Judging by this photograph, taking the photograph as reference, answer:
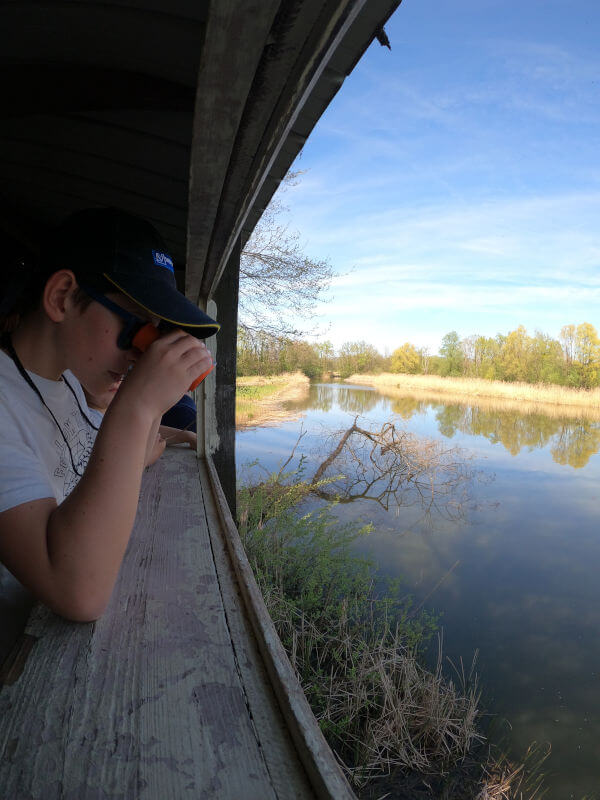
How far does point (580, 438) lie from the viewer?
68.7 feet

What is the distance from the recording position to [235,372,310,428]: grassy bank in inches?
745

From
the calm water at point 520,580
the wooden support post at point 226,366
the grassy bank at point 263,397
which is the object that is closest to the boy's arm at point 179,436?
the wooden support post at point 226,366

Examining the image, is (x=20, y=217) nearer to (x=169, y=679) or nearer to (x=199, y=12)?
(x=199, y=12)

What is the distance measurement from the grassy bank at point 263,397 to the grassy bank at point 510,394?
8434 mm

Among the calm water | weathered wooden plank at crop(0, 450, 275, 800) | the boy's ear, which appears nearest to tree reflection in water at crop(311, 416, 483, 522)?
the calm water

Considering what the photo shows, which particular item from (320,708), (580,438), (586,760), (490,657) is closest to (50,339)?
(320,708)

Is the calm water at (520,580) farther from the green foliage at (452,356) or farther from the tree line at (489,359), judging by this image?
the green foliage at (452,356)

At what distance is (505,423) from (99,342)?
24904mm

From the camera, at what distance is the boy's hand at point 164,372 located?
93 centimetres

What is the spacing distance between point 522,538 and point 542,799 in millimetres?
6521

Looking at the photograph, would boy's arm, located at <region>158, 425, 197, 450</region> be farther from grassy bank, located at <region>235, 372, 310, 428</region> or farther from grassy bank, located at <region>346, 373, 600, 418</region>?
grassy bank, located at <region>346, 373, 600, 418</region>

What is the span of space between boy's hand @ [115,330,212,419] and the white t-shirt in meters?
0.19

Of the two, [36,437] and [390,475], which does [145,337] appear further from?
[390,475]


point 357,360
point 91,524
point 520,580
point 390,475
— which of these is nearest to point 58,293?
point 91,524
